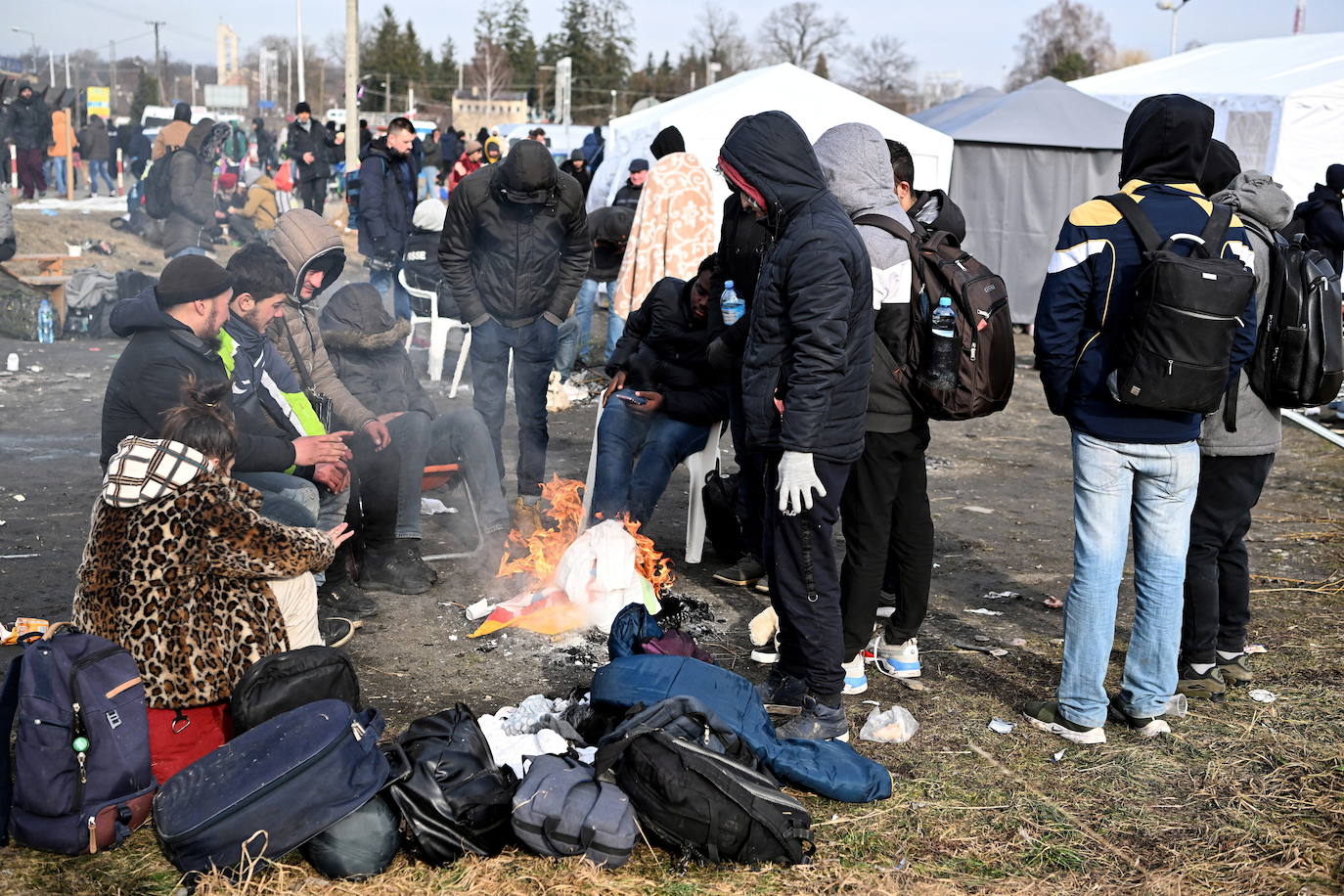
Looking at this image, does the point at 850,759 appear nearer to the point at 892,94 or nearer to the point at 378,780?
the point at 378,780

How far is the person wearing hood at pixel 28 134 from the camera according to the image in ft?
72.3

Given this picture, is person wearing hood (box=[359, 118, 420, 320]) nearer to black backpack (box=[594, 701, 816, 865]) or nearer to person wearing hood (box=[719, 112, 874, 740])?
person wearing hood (box=[719, 112, 874, 740])

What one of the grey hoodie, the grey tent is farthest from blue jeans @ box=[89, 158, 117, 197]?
the grey hoodie

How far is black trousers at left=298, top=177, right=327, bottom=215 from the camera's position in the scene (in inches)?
869

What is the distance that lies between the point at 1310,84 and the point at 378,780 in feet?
52.6

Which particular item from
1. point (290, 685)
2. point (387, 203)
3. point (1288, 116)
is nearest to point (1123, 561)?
point (290, 685)

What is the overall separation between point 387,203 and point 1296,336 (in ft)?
31.2

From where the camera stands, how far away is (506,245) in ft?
23.1

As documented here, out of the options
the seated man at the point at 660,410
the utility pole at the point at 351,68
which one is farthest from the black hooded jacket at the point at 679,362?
the utility pole at the point at 351,68

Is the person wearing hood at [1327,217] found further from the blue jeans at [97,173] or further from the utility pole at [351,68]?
the blue jeans at [97,173]

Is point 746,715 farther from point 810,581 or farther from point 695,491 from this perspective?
point 695,491

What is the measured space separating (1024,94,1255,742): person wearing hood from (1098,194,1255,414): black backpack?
0.08m

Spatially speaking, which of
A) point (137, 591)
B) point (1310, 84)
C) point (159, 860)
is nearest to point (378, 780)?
point (159, 860)

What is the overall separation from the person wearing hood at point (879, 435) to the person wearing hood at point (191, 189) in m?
10.7
